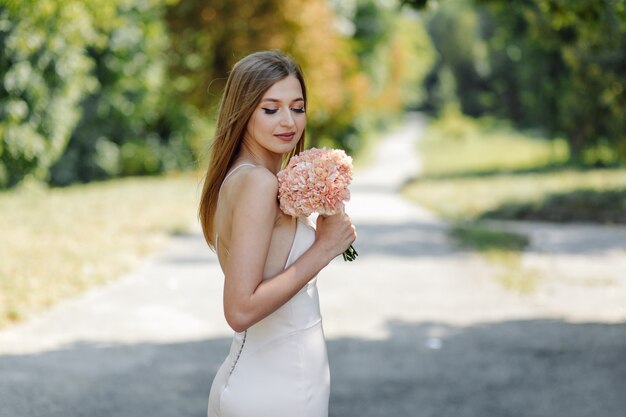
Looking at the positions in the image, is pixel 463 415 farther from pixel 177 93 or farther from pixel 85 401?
pixel 177 93

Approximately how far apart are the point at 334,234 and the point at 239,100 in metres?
0.51

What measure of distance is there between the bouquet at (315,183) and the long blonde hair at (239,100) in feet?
0.73

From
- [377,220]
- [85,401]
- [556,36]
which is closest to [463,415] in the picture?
[85,401]

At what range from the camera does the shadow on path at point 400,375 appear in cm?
517

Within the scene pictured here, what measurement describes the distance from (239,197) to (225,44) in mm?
26705

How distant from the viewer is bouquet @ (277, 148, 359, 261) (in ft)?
7.74

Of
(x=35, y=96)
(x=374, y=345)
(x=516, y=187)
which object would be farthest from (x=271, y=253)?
(x=516, y=187)

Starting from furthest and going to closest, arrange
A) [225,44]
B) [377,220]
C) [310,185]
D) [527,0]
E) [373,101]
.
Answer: [373,101], [225,44], [527,0], [377,220], [310,185]

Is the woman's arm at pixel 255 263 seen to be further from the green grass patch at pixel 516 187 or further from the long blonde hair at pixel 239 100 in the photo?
the green grass patch at pixel 516 187

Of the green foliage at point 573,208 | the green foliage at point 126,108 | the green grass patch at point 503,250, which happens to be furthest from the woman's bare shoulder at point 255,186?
the green foliage at point 126,108

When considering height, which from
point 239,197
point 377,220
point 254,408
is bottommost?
point 377,220

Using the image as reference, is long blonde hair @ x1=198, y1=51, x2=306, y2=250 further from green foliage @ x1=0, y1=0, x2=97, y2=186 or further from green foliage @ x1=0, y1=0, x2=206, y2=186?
green foliage @ x1=0, y1=0, x2=97, y2=186

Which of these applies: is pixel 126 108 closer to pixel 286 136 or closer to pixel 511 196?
pixel 511 196

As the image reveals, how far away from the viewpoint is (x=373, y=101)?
48188 millimetres
